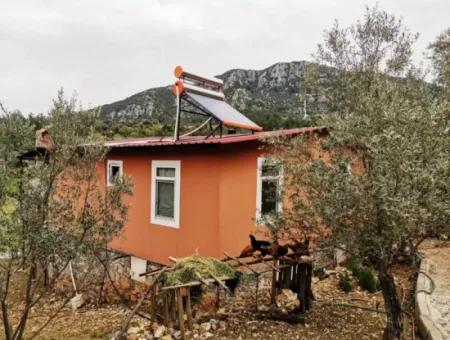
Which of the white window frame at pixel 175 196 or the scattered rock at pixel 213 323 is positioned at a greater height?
the white window frame at pixel 175 196

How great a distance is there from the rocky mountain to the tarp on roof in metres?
28.2

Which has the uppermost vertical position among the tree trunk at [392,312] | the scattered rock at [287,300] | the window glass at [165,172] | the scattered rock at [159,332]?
the window glass at [165,172]

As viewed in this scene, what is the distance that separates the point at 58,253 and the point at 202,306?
2843 mm

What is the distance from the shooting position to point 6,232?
5062 millimetres

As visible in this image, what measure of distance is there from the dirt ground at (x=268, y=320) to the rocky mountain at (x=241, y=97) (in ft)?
101

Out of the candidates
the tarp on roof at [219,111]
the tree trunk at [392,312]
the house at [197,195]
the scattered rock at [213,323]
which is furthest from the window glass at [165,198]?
the tree trunk at [392,312]

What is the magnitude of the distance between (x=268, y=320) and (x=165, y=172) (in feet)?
15.2

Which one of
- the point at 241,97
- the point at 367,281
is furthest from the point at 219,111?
the point at 241,97

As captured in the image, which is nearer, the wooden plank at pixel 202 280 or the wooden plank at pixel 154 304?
the wooden plank at pixel 202 280

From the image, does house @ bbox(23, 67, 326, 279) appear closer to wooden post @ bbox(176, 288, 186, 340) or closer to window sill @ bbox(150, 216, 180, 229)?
window sill @ bbox(150, 216, 180, 229)

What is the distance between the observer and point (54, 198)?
5.57 meters

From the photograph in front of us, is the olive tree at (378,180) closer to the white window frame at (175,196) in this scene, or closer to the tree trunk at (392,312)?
the tree trunk at (392,312)

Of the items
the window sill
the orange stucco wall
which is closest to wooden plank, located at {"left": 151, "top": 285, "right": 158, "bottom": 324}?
the orange stucco wall

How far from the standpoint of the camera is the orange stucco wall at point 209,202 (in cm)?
880
